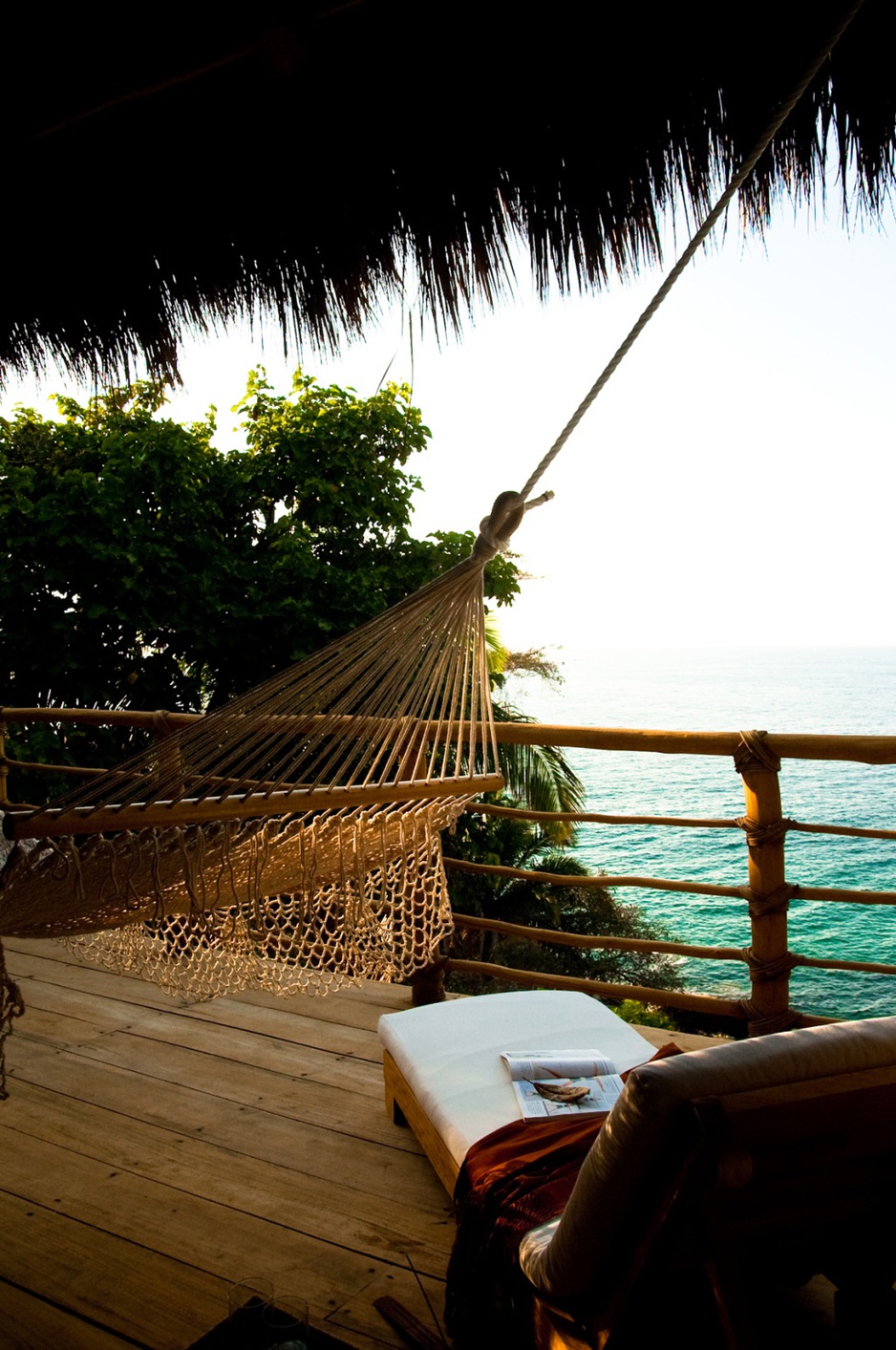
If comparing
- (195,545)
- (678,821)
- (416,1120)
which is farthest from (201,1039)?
(195,545)

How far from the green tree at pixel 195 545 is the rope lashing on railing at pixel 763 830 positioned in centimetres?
695

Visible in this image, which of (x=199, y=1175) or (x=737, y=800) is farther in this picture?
(x=737, y=800)

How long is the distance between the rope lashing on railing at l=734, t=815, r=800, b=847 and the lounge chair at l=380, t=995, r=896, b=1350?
1.14m

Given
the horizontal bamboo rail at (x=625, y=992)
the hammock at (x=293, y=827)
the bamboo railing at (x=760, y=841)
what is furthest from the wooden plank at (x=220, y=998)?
the hammock at (x=293, y=827)

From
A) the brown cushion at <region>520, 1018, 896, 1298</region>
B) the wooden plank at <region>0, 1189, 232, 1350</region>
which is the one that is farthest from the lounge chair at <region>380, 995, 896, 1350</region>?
the wooden plank at <region>0, 1189, 232, 1350</region>

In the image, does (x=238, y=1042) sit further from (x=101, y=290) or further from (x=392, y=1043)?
(x=101, y=290)

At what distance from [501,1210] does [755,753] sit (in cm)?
114

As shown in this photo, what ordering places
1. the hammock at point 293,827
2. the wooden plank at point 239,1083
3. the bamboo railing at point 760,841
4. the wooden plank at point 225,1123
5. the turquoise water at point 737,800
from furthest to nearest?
1. the turquoise water at point 737,800
2. the bamboo railing at point 760,841
3. the wooden plank at point 239,1083
4. the wooden plank at point 225,1123
5. the hammock at point 293,827

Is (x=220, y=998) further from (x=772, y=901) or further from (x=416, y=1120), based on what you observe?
(x=772, y=901)

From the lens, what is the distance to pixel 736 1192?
875 mm

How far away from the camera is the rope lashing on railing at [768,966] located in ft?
6.81

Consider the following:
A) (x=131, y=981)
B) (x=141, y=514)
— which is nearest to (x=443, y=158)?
(x=131, y=981)

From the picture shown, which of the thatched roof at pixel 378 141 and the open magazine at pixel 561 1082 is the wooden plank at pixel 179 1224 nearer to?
the open magazine at pixel 561 1082

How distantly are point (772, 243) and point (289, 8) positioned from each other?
2.64 ft
